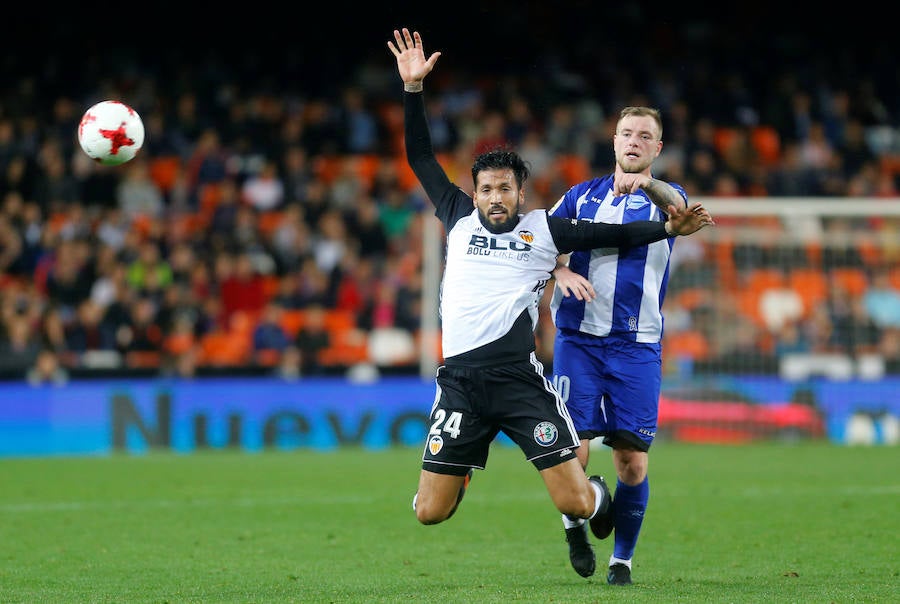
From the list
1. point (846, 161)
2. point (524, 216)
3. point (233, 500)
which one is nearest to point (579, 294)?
point (524, 216)

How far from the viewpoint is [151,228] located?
19.2 m

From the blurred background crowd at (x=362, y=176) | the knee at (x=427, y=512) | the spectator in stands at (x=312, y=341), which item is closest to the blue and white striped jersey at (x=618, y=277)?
the knee at (x=427, y=512)

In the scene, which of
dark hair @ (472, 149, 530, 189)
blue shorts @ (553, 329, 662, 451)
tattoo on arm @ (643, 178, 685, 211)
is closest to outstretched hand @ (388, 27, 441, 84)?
dark hair @ (472, 149, 530, 189)

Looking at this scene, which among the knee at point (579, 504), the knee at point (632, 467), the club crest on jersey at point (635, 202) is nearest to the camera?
the knee at point (579, 504)

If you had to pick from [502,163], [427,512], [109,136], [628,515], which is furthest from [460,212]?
[109,136]

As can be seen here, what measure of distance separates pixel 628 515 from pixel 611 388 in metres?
0.67

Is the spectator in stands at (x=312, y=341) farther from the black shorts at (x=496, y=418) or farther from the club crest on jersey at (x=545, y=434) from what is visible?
the club crest on jersey at (x=545, y=434)

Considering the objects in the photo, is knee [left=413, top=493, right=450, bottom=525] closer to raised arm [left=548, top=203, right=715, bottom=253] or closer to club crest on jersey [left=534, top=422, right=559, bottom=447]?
club crest on jersey [left=534, top=422, right=559, bottom=447]

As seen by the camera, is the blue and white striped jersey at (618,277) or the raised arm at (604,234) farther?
the blue and white striped jersey at (618,277)

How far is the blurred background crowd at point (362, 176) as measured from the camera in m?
17.3

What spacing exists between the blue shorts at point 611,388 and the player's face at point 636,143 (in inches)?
36.6

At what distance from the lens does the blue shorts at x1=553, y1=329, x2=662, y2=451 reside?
7.14 metres

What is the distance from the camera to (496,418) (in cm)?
673

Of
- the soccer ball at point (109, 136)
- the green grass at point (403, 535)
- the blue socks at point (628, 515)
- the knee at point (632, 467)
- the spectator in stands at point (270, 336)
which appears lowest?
the green grass at point (403, 535)
